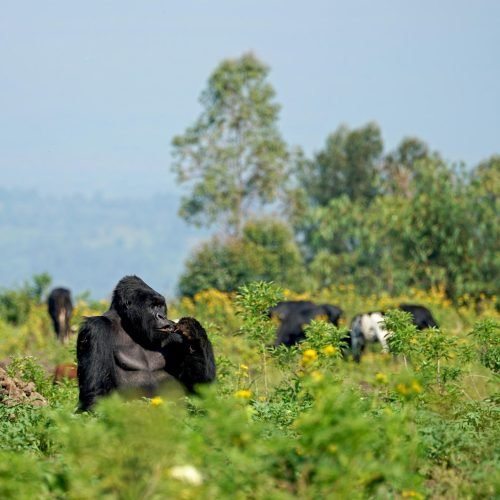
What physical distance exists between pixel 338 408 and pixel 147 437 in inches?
28.3

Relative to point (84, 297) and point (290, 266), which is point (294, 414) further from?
point (290, 266)

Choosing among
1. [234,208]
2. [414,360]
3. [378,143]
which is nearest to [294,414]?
[414,360]

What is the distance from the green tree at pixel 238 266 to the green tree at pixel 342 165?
22.8m

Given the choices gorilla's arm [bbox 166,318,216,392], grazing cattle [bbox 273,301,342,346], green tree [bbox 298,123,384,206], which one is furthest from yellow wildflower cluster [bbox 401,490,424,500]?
green tree [bbox 298,123,384,206]

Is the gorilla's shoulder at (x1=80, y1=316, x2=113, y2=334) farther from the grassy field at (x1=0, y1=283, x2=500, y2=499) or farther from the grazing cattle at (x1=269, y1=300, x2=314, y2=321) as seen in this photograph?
the grazing cattle at (x1=269, y1=300, x2=314, y2=321)

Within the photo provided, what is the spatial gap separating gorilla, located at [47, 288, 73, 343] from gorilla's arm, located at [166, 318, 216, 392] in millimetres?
11552

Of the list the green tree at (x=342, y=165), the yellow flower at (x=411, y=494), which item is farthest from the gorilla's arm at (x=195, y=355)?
the green tree at (x=342, y=165)

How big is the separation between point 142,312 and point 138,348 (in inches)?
12.6

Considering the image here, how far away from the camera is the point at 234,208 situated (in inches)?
1527

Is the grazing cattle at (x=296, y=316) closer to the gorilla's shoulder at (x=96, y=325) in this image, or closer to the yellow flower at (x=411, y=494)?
the gorilla's shoulder at (x=96, y=325)

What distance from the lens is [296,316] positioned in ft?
55.2

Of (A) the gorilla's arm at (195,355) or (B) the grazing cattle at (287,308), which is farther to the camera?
(B) the grazing cattle at (287,308)

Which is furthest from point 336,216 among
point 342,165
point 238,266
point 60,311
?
point 342,165

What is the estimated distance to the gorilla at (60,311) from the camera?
64.9ft
